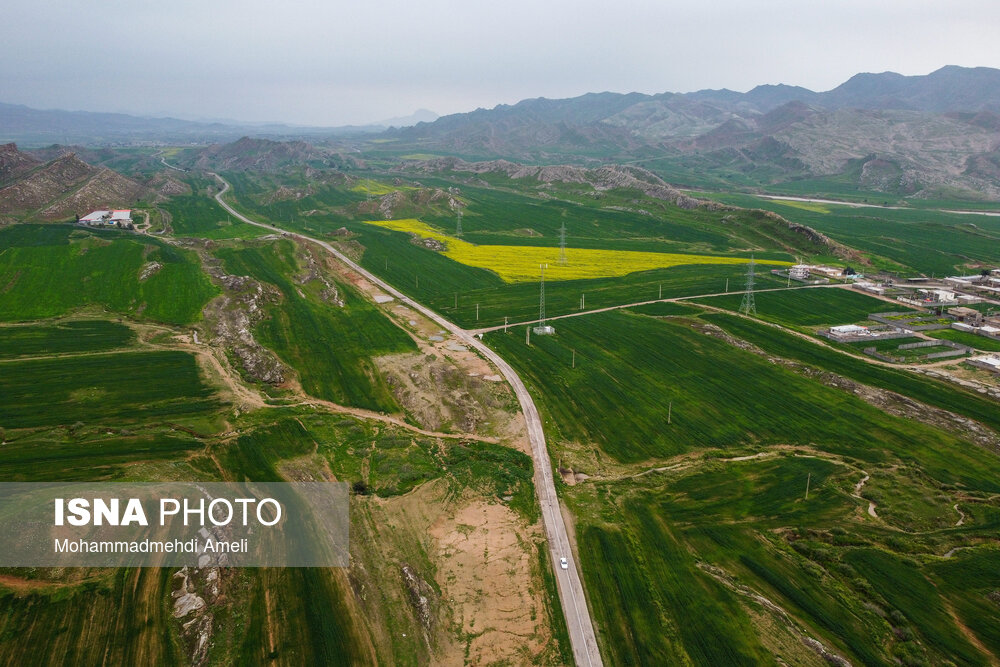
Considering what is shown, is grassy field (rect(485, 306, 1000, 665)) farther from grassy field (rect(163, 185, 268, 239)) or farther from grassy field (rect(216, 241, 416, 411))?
grassy field (rect(163, 185, 268, 239))

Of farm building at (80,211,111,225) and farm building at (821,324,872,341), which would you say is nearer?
farm building at (821,324,872,341)

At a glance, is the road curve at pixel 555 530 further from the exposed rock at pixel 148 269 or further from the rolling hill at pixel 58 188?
the rolling hill at pixel 58 188

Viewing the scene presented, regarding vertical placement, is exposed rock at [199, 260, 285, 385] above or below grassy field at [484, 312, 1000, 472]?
above

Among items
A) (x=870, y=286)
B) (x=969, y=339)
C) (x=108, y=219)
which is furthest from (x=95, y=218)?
(x=969, y=339)

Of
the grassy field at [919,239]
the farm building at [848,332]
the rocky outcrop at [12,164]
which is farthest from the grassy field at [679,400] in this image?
the rocky outcrop at [12,164]

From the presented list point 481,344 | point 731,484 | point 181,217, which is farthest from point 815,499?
point 181,217

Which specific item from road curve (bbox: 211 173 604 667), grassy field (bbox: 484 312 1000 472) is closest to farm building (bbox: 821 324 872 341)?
grassy field (bbox: 484 312 1000 472)

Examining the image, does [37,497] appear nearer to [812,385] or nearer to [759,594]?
[759,594]
